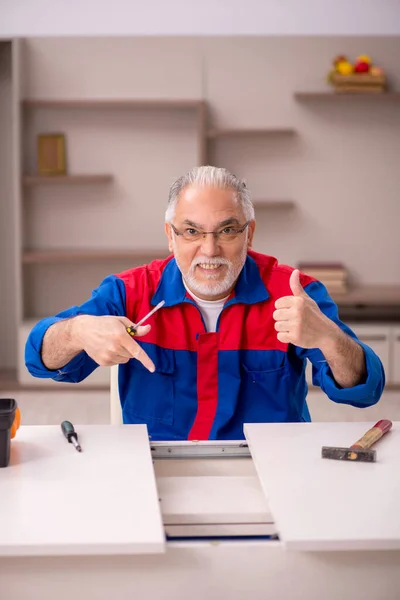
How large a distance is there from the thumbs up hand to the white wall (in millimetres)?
3905

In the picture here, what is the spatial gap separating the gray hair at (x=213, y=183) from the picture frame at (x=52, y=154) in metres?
3.23

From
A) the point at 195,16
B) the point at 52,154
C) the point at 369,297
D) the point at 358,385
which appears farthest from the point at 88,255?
the point at 358,385

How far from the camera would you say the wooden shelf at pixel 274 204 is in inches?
212

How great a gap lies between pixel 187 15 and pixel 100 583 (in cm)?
475

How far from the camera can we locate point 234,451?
1.78 metres

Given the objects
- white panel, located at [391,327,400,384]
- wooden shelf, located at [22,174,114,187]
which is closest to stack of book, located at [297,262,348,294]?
white panel, located at [391,327,400,384]

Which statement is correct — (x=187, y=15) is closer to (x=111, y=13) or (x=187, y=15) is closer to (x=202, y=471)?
(x=111, y=13)

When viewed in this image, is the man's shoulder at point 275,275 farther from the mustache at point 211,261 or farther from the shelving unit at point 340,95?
the shelving unit at point 340,95

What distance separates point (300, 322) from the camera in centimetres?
191

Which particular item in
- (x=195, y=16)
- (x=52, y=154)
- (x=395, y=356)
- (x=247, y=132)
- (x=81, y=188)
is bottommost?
(x=395, y=356)

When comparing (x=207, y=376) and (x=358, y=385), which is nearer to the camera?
(x=358, y=385)

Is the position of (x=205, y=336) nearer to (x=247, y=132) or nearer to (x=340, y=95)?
(x=247, y=132)

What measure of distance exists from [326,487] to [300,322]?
0.50m

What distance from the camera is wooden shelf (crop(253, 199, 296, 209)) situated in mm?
5395
